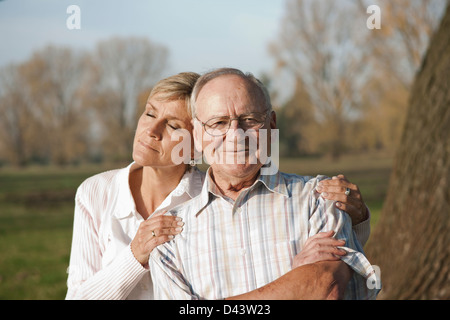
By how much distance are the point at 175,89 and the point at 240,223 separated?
72cm

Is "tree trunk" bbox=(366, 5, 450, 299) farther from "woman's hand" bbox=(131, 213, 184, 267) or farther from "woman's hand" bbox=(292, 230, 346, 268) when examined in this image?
"woman's hand" bbox=(131, 213, 184, 267)

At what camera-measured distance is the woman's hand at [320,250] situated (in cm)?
→ 200

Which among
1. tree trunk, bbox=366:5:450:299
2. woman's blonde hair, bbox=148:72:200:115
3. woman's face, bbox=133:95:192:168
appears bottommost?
tree trunk, bbox=366:5:450:299

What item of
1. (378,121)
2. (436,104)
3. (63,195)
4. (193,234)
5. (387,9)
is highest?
(387,9)

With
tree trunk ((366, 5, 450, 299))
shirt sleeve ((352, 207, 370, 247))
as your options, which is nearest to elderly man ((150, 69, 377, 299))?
shirt sleeve ((352, 207, 370, 247))

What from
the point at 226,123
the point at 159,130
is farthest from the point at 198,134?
the point at 159,130

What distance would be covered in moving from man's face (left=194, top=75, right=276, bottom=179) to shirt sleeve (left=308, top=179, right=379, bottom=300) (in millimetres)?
336

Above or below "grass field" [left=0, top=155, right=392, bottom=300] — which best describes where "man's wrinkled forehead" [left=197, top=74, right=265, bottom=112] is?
above

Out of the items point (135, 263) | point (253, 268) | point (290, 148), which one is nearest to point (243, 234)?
point (253, 268)

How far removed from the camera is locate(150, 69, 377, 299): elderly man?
2107 mm

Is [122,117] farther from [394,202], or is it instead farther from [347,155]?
[347,155]

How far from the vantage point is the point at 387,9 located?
16188 millimetres

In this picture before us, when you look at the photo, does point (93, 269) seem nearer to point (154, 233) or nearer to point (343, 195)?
point (154, 233)

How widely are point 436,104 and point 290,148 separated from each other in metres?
11.4
